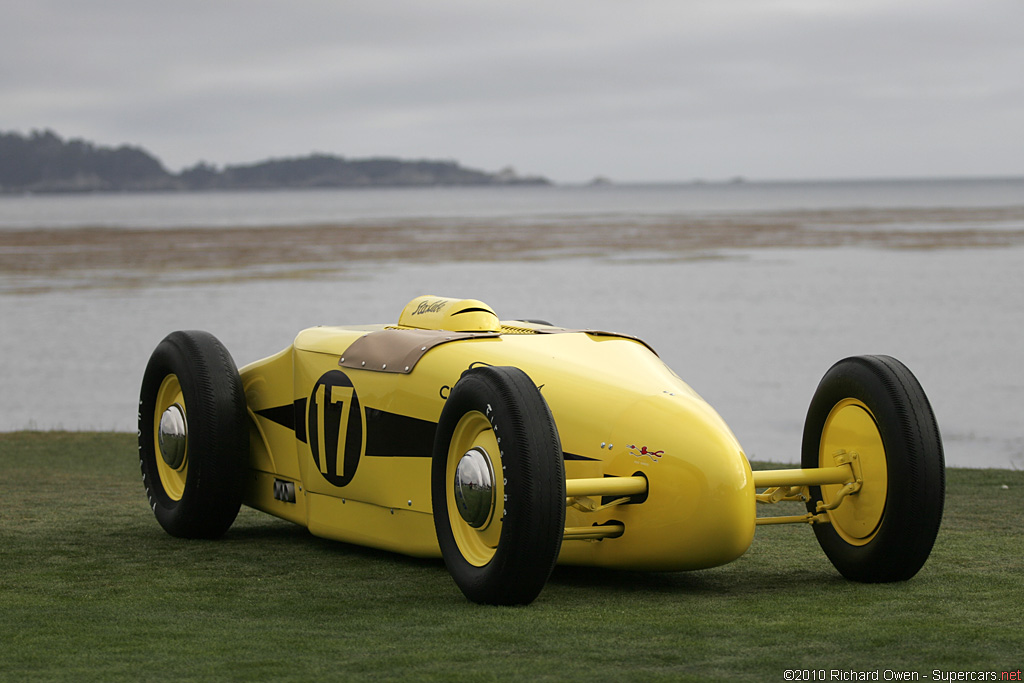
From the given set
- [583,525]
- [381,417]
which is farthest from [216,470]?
[583,525]

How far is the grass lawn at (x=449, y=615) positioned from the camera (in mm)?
5062

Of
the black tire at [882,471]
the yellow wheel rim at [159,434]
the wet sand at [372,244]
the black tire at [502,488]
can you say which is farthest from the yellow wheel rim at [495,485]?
the wet sand at [372,244]

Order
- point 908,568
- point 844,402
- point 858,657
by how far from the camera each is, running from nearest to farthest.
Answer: point 858,657 → point 908,568 → point 844,402

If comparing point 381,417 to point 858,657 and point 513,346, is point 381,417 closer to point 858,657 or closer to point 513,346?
point 513,346

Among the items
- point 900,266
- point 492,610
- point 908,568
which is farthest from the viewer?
point 900,266

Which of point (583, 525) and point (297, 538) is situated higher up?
point (583, 525)

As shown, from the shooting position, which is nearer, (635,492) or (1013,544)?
(635,492)

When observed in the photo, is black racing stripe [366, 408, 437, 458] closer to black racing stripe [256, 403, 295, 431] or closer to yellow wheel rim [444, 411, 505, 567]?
yellow wheel rim [444, 411, 505, 567]

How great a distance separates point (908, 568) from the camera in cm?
662

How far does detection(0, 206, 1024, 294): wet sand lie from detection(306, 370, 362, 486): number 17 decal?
30.4 meters

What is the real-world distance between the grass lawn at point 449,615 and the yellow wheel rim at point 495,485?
295mm

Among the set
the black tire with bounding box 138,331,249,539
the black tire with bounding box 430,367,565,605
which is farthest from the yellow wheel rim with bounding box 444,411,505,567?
the black tire with bounding box 138,331,249,539

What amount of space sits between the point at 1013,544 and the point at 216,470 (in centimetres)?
504

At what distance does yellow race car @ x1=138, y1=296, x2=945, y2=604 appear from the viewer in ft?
20.4
